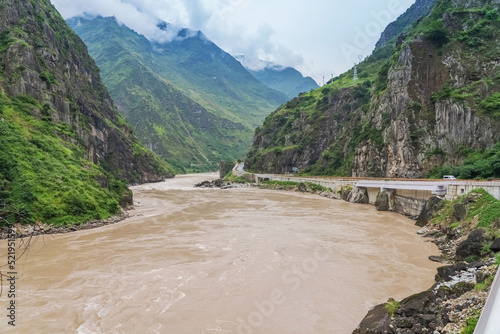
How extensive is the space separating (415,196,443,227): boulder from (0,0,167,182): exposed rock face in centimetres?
4178

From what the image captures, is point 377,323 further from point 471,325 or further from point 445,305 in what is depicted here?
point 471,325

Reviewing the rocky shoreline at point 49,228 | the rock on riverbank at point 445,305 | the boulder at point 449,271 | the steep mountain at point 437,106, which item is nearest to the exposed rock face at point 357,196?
the steep mountain at point 437,106

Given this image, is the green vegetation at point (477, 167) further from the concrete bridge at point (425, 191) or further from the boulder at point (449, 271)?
the boulder at point (449, 271)

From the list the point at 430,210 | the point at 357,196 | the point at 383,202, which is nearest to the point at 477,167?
the point at 430,210

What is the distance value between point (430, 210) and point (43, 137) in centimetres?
3995

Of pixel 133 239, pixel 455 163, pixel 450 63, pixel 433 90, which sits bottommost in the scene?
pixel 133 239

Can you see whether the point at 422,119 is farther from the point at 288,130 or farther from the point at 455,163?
the point at 288,130

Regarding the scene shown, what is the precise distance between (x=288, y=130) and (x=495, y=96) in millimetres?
59507

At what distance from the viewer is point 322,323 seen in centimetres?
1034

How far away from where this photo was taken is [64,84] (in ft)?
187

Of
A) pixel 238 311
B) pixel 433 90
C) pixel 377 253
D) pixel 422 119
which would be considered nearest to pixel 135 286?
pixel 238 311

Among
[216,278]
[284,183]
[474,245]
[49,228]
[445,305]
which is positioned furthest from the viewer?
[284,183]

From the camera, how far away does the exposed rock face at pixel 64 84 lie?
Result: 4275cm

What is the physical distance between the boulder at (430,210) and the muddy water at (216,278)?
124 centimetres
